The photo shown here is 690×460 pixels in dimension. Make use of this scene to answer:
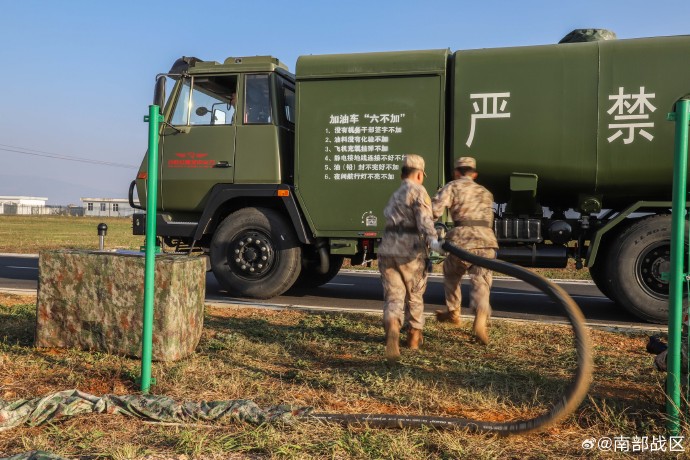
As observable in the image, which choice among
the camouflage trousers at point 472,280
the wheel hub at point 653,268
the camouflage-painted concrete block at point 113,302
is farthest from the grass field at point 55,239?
the wheel hub at point 653,268

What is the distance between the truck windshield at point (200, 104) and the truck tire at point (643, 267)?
5.52 m

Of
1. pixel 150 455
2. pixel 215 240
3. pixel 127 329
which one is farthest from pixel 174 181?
pixel 150 455

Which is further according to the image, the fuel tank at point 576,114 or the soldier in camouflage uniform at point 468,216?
the fuel tank at point 576,114

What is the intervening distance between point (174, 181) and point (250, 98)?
1.61m

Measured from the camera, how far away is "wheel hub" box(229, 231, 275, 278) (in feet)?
27.4

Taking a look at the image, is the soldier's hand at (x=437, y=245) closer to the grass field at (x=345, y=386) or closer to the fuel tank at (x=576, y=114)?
the grass field at (x=345, y=386)

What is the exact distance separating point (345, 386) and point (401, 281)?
133 centimetres

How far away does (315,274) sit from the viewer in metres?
9.70

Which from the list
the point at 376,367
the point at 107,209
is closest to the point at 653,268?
the point at 376,367

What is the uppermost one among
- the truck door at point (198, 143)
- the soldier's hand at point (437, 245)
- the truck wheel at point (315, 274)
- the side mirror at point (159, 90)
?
the side mirror at point (159, 90)

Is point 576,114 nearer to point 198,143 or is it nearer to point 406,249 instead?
point 406,249

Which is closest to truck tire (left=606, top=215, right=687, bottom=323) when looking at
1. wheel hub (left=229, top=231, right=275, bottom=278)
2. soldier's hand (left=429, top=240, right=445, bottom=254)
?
soldier's hand (left=429, top=240, right=445, bottom=254)

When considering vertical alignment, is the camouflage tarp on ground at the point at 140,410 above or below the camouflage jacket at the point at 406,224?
below

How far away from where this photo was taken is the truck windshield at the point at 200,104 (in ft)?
28.1
